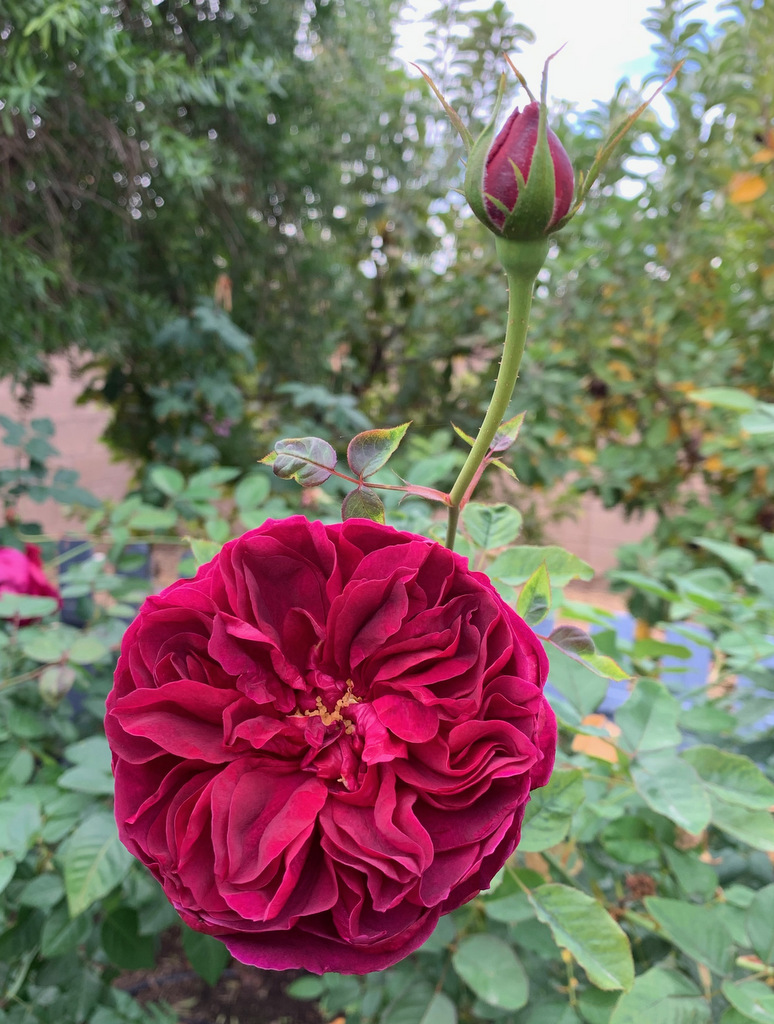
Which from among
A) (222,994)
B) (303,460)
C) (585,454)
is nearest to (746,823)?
(303,460)

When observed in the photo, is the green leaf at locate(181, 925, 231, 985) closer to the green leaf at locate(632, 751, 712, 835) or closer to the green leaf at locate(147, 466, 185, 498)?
the green leaf at locate(632, 751, 712, 835)

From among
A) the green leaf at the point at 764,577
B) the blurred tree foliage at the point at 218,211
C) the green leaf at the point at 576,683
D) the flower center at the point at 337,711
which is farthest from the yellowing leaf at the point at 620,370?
the flower center at the point at 337,711

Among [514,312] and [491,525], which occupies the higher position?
[514,312]

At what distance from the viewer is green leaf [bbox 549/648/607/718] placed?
1.47 ft

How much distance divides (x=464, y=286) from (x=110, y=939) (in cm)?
141

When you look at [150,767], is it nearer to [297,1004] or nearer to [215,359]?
[297,1004]

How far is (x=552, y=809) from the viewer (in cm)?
34

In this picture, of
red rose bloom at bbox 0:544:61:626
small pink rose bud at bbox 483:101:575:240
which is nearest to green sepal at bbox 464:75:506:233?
small pink rose bud at bbox 483:101:575:240

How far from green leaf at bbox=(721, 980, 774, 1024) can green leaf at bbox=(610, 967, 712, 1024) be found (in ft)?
0.06

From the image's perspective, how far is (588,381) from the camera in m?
1.46

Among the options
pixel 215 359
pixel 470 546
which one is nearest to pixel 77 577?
pixel 470 546

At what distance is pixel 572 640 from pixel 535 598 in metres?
0.03

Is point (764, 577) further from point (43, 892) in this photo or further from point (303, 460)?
point (43, 892)

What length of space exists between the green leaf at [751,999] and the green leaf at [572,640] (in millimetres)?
219
